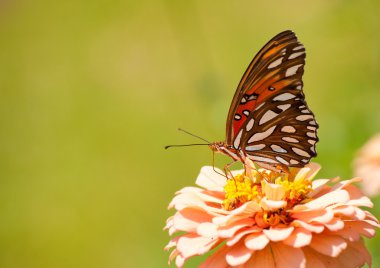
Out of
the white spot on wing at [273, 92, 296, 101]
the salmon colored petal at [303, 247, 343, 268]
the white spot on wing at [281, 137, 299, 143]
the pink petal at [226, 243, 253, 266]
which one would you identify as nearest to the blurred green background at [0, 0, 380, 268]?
the white spot on wing at [281, 137, 299, 143]

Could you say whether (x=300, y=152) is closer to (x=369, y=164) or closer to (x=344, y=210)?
(x=344, y=210)

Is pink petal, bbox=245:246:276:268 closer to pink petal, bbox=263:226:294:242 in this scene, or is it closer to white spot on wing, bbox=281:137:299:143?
pink petal, bbox=263:226:294:242

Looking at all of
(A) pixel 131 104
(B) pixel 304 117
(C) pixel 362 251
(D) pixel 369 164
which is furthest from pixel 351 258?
(A) pixel 131 104

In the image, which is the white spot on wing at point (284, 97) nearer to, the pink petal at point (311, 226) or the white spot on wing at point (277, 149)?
the white spot on wing at point (277, 149)

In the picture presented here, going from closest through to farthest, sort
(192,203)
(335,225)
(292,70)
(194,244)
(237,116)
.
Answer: (335,225)
(194,244)
(192,203)
(292,70)
(237,116)

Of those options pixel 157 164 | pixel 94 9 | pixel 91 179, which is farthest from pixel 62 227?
pixel 94 9
